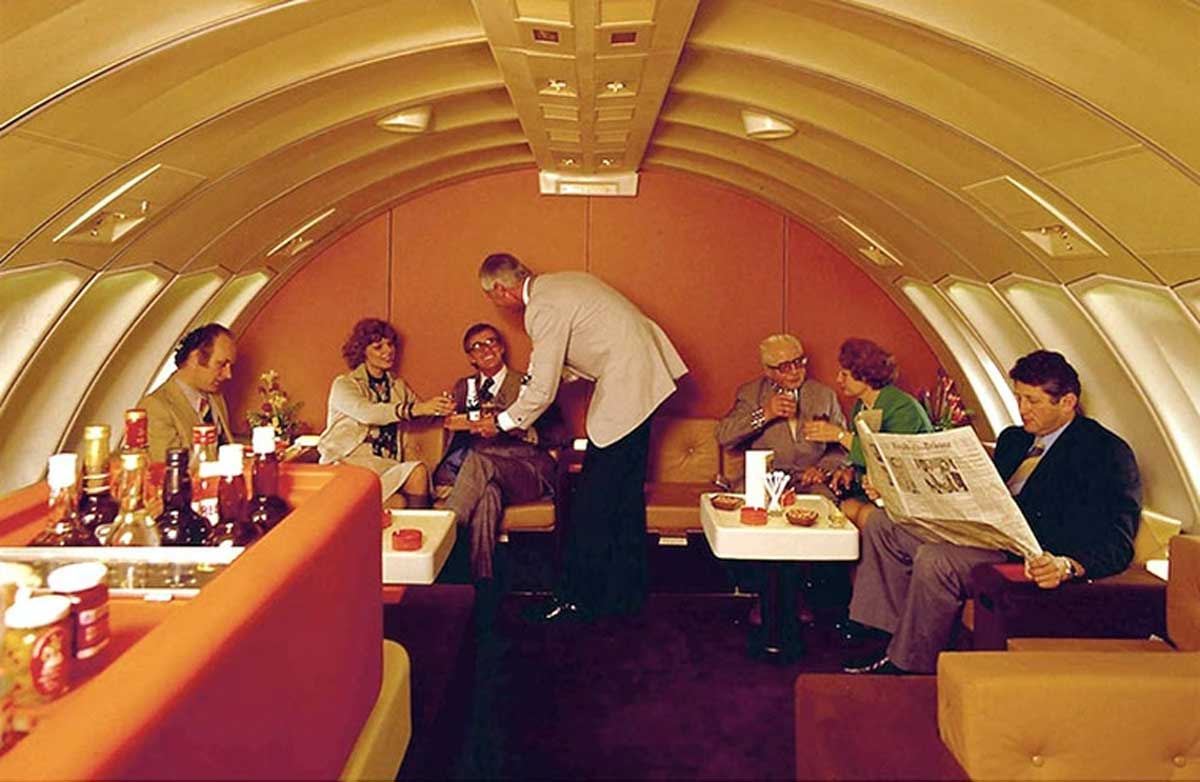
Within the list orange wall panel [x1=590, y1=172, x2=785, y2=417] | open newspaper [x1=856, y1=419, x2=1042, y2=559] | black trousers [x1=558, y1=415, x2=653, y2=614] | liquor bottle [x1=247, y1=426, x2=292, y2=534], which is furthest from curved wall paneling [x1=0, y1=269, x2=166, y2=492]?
open newspaper [x1=856, y1=419, x2=1042, y2=559]

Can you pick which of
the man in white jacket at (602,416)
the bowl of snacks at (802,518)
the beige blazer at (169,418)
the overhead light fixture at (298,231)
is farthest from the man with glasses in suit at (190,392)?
the bowl of snacks at (802,518)

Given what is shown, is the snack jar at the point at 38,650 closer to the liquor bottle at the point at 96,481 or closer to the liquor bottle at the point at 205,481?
the liquor bottle at the point at 96,481

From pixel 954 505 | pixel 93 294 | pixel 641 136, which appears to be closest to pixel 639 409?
pixel 641 136

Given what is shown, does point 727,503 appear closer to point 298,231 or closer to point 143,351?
point 298,231

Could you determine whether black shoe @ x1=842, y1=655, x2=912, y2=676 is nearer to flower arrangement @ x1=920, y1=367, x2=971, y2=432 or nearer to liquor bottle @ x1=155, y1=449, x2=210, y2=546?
flower arrangement @ x1=920, y1=367, x2=971, y2=432

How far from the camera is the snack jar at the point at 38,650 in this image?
1.32 m

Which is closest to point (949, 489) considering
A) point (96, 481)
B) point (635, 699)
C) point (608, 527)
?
point (635, 699)

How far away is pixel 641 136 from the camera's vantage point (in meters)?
5.54

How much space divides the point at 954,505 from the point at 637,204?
4096 mm

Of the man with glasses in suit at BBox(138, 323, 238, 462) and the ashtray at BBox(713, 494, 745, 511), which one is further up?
the man with glasses in suit at BBox(138, 323, 238, 462)

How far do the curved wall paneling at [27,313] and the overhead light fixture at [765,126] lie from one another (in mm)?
3344

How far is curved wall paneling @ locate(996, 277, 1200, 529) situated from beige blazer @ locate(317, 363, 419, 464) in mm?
3818

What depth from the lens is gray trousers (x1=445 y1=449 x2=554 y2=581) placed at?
561 cm

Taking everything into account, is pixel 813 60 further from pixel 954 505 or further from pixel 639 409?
pixel 639 409
